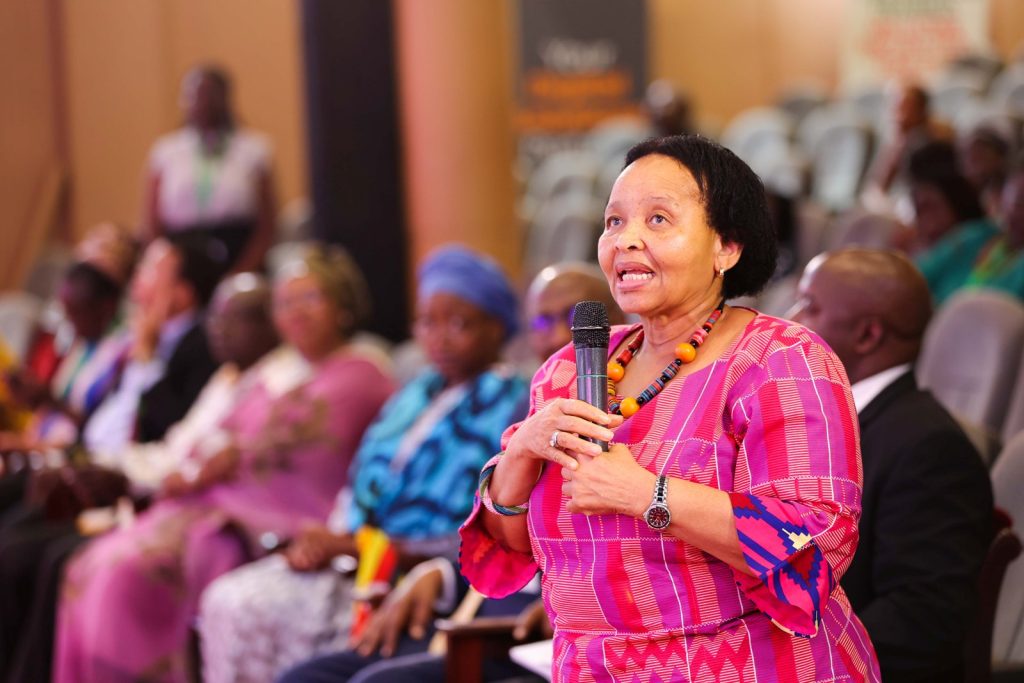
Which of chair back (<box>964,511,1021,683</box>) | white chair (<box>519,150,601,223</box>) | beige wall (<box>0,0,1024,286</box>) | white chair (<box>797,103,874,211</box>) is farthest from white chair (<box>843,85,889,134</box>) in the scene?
chair back (<box>964,511,1021,683</box>)

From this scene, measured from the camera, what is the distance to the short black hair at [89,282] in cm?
511

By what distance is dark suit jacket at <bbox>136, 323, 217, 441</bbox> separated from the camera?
4516mm

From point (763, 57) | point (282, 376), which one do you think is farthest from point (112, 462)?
point (763, 57)

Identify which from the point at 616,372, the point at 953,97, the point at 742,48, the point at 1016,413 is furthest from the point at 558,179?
the point at 616,372

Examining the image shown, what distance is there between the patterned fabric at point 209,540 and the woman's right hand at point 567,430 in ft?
7.17

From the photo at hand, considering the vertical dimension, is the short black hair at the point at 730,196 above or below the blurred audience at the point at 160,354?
above

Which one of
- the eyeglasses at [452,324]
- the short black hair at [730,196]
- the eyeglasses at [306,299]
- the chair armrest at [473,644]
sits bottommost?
the chair armrest at [473,644]

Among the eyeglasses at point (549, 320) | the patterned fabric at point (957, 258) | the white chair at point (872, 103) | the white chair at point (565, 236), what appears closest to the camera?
the eyeglasses at point (549, 320)

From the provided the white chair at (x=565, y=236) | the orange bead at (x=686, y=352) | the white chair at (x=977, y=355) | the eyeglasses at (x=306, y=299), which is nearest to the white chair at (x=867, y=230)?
the white chair at (x=565, y=236)

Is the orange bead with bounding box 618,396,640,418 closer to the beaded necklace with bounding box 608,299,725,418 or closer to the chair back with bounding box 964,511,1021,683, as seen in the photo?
the beaded necklace with bounding box 608,299,725,418

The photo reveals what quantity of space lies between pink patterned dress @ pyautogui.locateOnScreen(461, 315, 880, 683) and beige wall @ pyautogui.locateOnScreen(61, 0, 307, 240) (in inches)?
302

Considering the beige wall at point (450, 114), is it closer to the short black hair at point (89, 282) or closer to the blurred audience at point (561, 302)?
the short black hair at point (89, 282)

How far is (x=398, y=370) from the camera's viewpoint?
4375 mm

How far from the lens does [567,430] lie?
1559 millimetres
